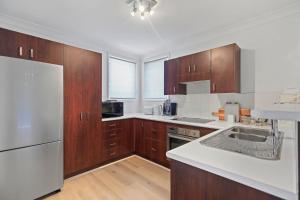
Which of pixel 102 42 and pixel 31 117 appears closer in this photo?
pixel 31 117

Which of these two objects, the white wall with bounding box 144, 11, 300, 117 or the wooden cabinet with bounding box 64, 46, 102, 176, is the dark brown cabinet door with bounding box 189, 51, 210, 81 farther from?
the wooden cabinet with bounding box 64, 46, 102, 176

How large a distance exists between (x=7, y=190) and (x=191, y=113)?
2864 mm

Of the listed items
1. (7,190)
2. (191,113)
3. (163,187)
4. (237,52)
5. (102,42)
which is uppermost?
(102,42)

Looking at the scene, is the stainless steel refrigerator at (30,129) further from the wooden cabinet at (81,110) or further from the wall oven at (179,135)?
the wall oven at (179,135)

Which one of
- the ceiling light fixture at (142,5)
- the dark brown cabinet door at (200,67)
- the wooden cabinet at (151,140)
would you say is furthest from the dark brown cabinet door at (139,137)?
the ceiling light fixture at (142,5)

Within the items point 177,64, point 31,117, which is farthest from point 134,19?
point 31,117

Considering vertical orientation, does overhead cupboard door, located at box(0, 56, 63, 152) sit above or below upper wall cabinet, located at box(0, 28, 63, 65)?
below

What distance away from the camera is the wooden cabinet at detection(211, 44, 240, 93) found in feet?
7.66

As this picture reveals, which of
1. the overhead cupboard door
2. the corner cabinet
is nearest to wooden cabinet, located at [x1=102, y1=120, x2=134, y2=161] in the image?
the overhead cupboard door

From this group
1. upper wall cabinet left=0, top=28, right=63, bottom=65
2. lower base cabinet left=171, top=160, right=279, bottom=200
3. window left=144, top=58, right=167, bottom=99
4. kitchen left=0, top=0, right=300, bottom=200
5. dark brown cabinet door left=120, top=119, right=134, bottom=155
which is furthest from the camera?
window left=144, top=58, right=167, bottom=99

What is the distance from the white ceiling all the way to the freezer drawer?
178cm

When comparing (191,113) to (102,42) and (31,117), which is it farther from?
(31,117)

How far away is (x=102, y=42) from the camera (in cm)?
330

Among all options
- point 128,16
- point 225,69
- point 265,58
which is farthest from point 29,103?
point 265,58
